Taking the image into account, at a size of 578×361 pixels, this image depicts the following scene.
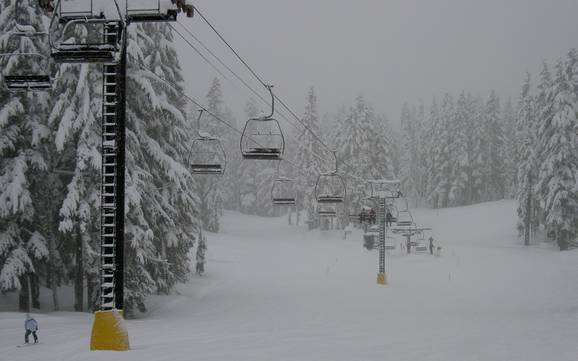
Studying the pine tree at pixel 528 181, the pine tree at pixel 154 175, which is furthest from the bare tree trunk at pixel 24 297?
the pine tree at pixel 528 181

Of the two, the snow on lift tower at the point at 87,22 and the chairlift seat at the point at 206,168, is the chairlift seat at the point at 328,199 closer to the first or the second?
the chairlift seat at the point at 206,168

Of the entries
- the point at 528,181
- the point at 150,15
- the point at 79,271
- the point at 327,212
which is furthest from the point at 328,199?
the point at 528,181

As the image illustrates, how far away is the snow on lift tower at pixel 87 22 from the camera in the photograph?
8.41 metres

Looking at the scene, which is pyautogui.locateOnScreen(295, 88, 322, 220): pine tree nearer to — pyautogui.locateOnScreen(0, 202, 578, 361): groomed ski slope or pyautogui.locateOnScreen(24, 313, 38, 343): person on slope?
pyautogui.locateOnScreen(0, 202, 578, 361): groomed ski slope

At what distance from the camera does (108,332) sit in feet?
32.9

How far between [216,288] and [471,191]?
54.4 m

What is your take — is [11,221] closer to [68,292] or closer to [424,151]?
[68,292]

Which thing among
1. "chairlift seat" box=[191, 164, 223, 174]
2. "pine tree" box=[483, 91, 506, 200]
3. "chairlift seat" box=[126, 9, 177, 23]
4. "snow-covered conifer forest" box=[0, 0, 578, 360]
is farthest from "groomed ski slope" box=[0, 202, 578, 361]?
"pine tree" box=[483, 91, 506, 200]

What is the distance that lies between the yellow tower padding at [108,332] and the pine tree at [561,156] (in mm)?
41182

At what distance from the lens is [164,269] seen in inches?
878

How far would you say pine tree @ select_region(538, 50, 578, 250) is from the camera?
4288cm

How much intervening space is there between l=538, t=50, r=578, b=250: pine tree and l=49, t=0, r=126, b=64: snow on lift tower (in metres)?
41.8

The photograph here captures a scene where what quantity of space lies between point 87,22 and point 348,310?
17.3 metres

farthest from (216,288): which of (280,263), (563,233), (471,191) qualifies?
(471,191)
